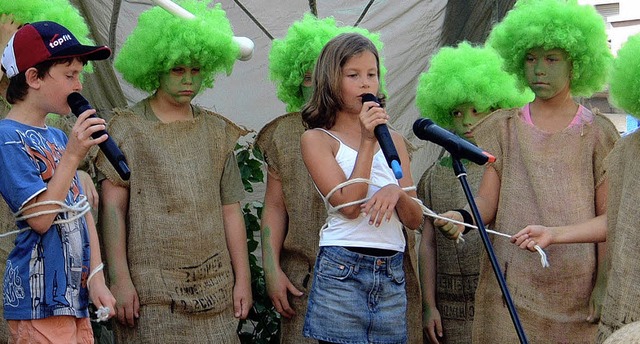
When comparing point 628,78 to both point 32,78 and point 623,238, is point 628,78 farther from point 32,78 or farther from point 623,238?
point 32,78

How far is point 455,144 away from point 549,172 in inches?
45.5

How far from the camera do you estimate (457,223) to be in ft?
12.4

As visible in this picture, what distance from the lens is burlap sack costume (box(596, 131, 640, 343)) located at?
353 centimetres

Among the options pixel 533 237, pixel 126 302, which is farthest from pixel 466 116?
pixel 126 302

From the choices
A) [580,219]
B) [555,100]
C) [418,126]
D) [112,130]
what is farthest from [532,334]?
[112,130]

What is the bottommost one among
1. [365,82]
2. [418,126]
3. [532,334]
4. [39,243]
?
[532,334]

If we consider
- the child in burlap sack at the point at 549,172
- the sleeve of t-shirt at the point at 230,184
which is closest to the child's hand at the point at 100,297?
the sleeve of t-shirt at the point at 230,184

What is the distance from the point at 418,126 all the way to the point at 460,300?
5.47 ft

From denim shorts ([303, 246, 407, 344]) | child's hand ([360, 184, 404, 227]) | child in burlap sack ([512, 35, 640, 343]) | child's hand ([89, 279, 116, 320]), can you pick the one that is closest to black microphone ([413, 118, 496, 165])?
child's hand ([360, 184, 404, 227])

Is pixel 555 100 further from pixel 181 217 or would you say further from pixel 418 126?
pixel 181 217

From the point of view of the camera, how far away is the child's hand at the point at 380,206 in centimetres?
352

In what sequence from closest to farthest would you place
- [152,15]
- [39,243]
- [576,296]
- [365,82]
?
[39,243] < [365,82] < [576,296] < [152,15]

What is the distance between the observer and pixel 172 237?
13.9 feet

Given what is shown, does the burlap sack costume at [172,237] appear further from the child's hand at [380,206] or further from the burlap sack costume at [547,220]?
the burlap sack costume at [547,220]
